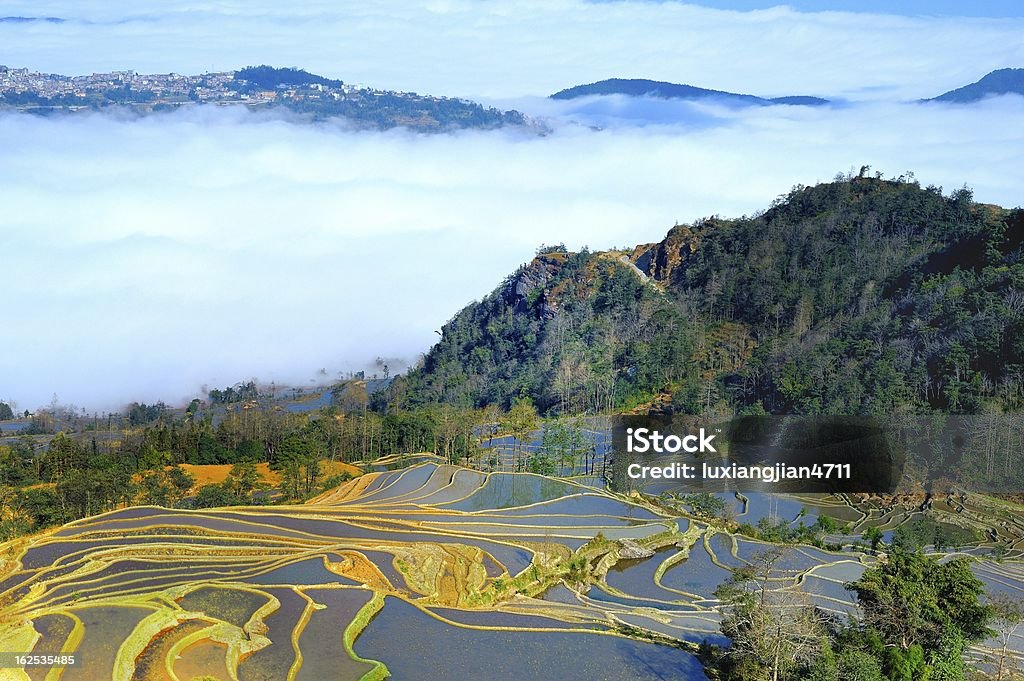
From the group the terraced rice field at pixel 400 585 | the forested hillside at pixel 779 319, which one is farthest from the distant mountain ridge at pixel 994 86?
the terraced rice field at pixel 400 585

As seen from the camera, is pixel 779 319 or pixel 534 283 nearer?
pixel 779 319

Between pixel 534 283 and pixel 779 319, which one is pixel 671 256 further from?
pixel 779 319

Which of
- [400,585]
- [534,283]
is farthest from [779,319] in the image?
[400,585]

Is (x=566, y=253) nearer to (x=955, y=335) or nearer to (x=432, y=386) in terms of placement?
(x=432, y=386)

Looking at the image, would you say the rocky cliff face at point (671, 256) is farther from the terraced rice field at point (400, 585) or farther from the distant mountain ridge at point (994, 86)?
the distant mountain ridge at point (994, 86)

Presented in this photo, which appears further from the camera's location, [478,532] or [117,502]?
[117,502]

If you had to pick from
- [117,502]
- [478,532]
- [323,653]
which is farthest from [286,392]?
[323,653]

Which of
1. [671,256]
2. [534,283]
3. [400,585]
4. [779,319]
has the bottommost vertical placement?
[400,585]
